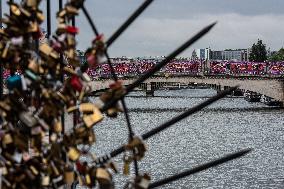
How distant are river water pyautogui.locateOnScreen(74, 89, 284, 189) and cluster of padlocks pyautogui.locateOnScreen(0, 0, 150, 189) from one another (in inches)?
849

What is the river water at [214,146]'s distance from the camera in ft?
90.8

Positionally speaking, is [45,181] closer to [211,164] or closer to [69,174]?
[69,174]

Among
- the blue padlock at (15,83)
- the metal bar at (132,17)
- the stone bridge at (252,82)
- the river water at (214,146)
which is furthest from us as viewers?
the stone bridge at (252,82)

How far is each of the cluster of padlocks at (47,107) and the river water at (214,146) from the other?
21564 mm

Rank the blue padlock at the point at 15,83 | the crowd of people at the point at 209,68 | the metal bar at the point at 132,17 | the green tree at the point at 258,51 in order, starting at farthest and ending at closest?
1. the green tree at the point at 258,51
2. the crowd of people at the point at 209,68
3. the metal bar at the point at 132,17
4. the blue padlock at the point at 15,83

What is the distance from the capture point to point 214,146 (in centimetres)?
4034

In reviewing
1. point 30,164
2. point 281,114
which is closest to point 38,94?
point 30,164

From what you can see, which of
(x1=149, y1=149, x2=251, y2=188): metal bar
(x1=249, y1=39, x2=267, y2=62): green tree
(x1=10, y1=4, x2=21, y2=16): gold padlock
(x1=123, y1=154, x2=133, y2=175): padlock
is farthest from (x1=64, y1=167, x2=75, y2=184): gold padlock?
(x1=249, y1=39, x2=267, y2=62): green tree

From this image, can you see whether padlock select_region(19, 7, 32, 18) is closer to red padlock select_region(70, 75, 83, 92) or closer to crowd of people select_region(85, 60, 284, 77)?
red padlock select_region(70, 75, 83, 92)

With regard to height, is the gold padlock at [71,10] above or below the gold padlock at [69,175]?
above

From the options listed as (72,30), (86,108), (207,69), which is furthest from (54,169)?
(207,69)

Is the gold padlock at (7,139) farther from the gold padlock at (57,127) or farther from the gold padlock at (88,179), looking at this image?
the gold padlock at (88,179)

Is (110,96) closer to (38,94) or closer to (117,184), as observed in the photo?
(38,94)

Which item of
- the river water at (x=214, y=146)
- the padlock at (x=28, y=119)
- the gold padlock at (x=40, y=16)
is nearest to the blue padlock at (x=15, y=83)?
the padlock at (x=28, y=119)
